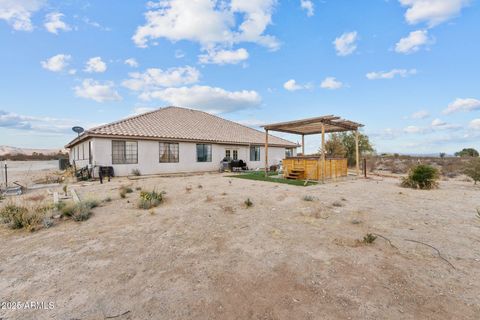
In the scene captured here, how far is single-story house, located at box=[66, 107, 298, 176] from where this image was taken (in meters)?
12.9

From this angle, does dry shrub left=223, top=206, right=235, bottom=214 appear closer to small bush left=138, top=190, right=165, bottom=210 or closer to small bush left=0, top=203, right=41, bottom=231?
small bush left=138, top=190, right=165, bottom=210

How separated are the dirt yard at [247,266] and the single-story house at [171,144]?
28.8ft

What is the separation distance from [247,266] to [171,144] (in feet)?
43.8

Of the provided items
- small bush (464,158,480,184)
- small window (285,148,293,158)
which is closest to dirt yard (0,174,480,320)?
small bush (464,158,480,184)

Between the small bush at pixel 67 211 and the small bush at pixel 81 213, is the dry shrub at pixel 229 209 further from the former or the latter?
the small bush at pixel 67 211

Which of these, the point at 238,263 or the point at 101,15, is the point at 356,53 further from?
the point at 238,263

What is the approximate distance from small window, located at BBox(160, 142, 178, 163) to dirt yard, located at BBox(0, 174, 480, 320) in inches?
383

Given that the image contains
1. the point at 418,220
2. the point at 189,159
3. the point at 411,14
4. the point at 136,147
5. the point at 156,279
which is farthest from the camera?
the point at 189,159

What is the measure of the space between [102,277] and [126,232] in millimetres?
1623

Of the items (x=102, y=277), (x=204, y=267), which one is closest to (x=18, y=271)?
(x=102, y=277)

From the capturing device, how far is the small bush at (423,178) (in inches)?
361

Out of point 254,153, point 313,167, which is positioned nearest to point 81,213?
point 313,167

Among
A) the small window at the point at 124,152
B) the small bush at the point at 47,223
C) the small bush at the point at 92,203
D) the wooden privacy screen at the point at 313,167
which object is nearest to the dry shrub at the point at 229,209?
the small bush at the point at 92,203

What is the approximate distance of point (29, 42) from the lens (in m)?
10.5
